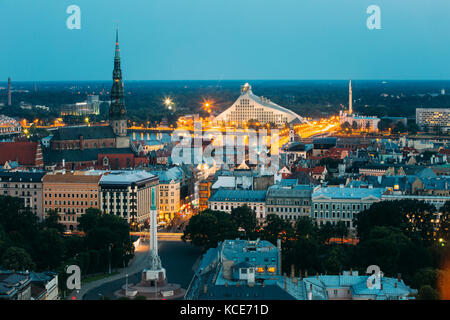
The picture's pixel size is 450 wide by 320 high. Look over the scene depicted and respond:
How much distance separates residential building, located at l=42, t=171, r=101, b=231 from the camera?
34469 millimetres

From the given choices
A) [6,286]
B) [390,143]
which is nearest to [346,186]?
[6,286]

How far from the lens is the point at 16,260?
22469 millimetres

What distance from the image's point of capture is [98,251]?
25.8 m

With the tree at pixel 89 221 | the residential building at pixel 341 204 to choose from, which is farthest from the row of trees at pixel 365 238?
the tree at pixel 89 221

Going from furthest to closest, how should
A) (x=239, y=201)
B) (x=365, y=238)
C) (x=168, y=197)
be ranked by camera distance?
(x=168, y=197) → (x=239, y=201) → (x=365, y=238)

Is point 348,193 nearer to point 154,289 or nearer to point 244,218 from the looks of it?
point 244,218

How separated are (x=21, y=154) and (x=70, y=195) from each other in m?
9.66

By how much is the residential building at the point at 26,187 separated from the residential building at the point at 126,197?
303 cm

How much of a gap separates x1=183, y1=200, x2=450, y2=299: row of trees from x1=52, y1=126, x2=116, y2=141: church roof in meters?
18.8

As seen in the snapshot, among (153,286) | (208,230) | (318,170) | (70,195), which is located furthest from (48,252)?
(318,170)

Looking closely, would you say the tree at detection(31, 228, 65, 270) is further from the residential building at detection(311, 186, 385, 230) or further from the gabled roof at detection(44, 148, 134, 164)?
the gabled roof at detection(44, 148, 134, 164)

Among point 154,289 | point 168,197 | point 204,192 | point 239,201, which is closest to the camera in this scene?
point 154,289

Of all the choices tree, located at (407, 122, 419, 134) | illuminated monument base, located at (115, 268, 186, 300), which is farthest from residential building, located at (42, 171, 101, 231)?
tree, located at (407, 122, 419, 134)
